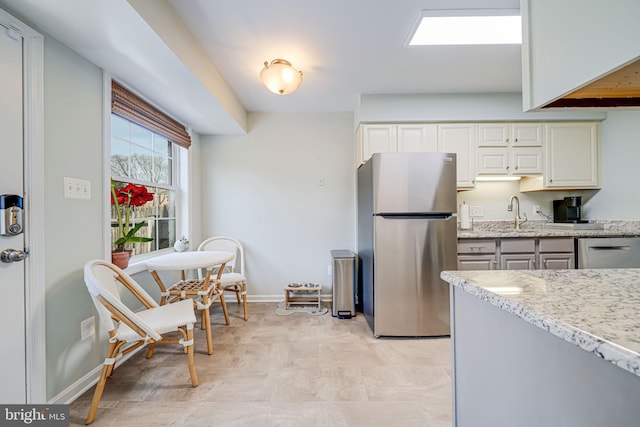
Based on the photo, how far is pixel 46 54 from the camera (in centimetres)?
148

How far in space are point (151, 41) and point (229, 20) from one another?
1.69ft

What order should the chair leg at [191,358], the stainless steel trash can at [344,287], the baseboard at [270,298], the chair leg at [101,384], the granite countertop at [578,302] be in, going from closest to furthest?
the granite countertop at [578,302] < the chair leg at [101,384] < the chair leg at [191,358] < the stainless steel trash can at [344,287] < the baseboard at [270,298]

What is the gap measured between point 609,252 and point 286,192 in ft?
10.9

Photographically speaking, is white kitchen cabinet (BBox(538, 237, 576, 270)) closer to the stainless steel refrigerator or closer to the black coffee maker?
the black coffee maker

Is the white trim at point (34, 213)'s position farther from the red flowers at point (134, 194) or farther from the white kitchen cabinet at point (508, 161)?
the white kitchen cabinet at point (508, 161)

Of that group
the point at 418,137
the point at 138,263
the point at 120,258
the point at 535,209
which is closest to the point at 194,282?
the point at 138,263

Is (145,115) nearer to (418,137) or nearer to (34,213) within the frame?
(34,213)

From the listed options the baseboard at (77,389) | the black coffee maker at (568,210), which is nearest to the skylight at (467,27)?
the black coffee maker at (568,210)

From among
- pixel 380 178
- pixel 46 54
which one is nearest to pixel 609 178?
pixel 380 178

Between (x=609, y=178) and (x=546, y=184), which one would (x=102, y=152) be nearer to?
(x=546, y=184)

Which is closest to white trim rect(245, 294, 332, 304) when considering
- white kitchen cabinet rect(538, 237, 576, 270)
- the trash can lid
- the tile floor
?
the trash can lid

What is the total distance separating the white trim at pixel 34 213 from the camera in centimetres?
138

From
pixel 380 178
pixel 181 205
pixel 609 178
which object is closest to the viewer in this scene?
pixel 380 178

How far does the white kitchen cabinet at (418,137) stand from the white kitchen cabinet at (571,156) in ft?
3.92
